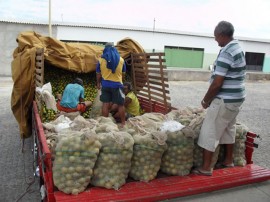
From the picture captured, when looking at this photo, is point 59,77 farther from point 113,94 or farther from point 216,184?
point 216,184

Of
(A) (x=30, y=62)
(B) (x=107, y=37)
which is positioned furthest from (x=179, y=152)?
(B) (x=107, y=37)

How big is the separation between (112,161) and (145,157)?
371 millimetres

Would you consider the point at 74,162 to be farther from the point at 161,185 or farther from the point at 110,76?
the point at 110,76

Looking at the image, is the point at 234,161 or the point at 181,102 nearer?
the point at 234,161

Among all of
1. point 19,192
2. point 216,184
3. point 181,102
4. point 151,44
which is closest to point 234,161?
point 216,184

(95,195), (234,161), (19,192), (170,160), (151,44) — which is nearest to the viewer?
(95,195)

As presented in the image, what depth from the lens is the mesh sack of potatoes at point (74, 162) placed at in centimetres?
273

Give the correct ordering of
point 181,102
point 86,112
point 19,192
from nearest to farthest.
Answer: point 19,192 < point 86,112 < point 181,102

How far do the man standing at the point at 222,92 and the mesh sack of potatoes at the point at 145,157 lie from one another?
0.51 metres

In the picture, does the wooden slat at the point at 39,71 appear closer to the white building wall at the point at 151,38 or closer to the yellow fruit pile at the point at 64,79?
the yellow fruit pile at the point at 64,79

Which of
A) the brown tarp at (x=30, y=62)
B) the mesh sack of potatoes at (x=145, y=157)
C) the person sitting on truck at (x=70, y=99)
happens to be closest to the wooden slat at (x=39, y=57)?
the brown tarp at (x=30, y=62)

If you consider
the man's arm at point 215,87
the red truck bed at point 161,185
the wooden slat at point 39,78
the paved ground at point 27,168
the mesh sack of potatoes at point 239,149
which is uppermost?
the man's arm at point 215,87

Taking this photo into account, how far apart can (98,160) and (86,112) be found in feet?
A: 11.1

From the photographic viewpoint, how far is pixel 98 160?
2.92 metres
